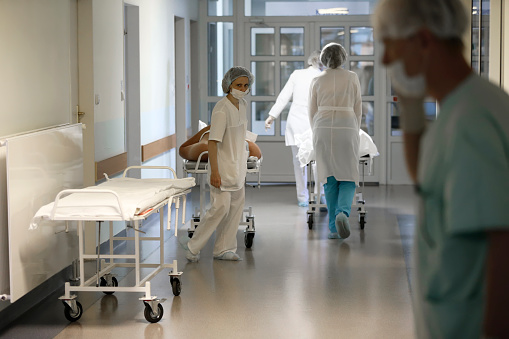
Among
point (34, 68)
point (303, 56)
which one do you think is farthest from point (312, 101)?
point (303, 56)

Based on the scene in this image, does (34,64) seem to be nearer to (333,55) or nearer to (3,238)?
(3,238)

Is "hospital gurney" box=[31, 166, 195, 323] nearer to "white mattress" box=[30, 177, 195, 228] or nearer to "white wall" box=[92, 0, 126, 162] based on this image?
"white mattress" box=[30, 177, 195, 228]

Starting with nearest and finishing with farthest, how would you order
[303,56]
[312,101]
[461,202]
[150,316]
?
[461,202] < [150,316] < [312,101] < [303,56]

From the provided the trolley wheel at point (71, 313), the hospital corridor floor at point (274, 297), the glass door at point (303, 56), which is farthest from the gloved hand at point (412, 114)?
the glass door at point (303, 56)

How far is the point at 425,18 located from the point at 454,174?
33cm

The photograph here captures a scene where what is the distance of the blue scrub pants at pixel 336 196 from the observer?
23.0ft

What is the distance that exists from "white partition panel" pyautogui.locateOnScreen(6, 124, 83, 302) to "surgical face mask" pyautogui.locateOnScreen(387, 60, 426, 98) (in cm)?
291

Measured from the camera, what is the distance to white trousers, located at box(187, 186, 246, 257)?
20.0ft

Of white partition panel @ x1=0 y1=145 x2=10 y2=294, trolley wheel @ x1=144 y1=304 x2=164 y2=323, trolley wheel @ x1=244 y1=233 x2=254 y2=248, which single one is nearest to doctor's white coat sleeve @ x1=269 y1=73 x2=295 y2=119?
trolley wheel @ x1=244 y1=233 x2=254 y2=248

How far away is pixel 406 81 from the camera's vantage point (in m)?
1.65

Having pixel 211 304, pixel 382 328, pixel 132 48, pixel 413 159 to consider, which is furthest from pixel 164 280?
pixel 413 159

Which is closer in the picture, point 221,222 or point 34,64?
point 34,64

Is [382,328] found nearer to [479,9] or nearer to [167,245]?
[479,9]

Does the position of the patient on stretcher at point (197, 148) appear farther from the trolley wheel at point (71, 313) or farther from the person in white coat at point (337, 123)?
the trolley wheel at point (71, 313)
